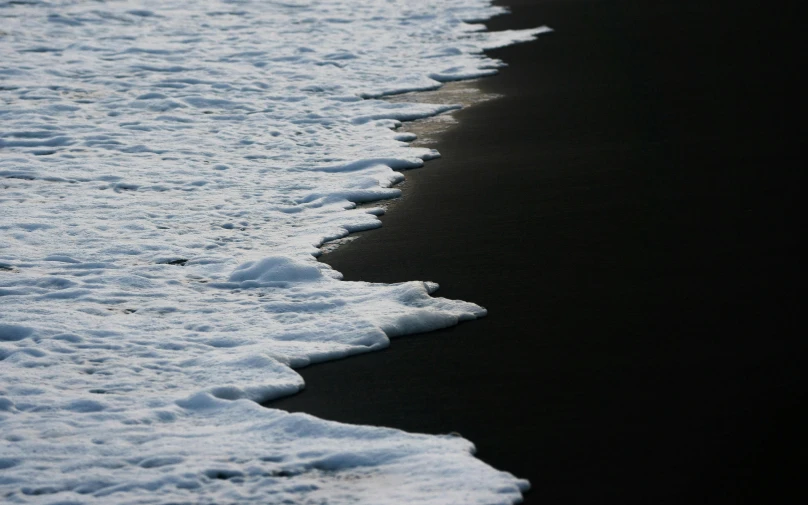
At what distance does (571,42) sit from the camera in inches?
301

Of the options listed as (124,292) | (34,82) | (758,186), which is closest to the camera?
(124,292)

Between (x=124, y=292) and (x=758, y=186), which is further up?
(x=758, y=186)

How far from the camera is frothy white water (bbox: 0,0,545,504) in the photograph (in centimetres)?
235

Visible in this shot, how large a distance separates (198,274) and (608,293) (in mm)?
1630

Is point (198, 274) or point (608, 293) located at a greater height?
point (608, 293)

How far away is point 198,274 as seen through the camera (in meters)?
3.65

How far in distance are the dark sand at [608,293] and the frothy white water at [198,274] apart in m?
0.16

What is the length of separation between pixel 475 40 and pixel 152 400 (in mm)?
6393

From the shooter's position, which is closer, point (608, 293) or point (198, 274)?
point (608, 293)

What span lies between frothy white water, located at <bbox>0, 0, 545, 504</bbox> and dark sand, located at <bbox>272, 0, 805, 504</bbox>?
16 cm

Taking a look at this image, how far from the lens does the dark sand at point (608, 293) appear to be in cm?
234

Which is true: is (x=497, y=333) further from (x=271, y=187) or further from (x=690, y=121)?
(x=690, y=121)

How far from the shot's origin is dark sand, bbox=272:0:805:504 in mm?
2342

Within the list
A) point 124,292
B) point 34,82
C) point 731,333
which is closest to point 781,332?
point 731,333
